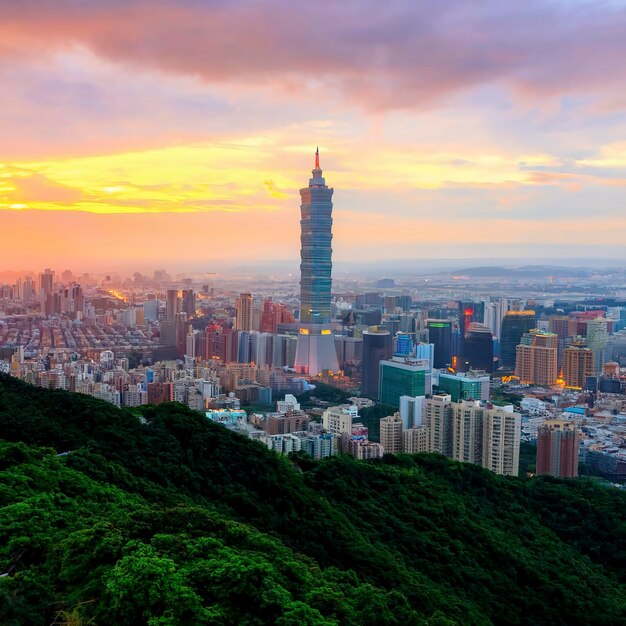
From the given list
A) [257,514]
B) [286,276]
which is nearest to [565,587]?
[257,514]

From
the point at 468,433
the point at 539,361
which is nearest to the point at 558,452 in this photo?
the point at 468,433

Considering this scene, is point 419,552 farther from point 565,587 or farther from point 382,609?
point 382,609

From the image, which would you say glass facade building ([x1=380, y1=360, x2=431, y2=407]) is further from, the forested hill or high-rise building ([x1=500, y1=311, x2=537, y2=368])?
the forested hill

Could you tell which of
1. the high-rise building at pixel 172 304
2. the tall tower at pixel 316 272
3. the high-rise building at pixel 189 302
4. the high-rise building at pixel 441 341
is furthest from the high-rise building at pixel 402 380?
the high-rise building at pixel 189 302

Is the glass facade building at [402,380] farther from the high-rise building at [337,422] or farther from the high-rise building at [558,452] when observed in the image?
the high-rise building at [558,452]

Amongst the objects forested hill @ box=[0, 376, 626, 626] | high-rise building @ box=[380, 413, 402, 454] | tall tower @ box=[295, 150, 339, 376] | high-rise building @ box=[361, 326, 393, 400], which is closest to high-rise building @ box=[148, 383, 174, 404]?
→ high-rise building @ box=[380, 413, 402, 454]

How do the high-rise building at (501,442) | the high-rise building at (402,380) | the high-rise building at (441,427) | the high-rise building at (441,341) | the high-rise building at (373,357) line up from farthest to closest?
1. the high-rise building at (441,341)
2. the high-rise building at (373,357)
3. the high-rise building at (402,380)
4. the high-rise building at (441,427)
5. the high-rise building at (501,442)
